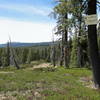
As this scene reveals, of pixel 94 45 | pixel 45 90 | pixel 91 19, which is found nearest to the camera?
pixel 45 90

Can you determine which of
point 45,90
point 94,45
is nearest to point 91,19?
point 94,45

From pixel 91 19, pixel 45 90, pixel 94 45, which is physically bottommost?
pixel 45 90

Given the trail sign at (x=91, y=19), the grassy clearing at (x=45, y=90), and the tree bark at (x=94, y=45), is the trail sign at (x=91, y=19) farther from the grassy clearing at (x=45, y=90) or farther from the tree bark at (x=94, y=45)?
the grassy clearing at (x=45, y=90)

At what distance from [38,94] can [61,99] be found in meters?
1.28

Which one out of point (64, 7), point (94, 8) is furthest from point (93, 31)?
point (64, 7)

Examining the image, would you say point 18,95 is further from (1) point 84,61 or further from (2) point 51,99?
(1) point 84,61

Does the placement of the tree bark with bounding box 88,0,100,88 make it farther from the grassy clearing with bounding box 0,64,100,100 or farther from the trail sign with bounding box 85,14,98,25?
the grassy clearing with bounding box 0,64,100,100

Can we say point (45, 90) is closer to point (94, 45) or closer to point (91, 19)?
point (94, 45)

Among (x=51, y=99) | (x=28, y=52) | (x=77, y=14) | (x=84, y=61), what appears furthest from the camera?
(x=28, y=52)

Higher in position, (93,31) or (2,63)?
(93,31)

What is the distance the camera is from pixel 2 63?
93375mm

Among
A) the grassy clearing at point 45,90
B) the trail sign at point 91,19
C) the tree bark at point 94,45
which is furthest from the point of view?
the tree bark at point 94,45

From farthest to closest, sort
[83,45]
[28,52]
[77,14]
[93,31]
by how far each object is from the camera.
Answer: [28,52] < [83,45] < [77,14] < [93,31]

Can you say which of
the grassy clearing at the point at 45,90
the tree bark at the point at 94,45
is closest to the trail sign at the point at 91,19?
the tree bark at the point at 94,45
